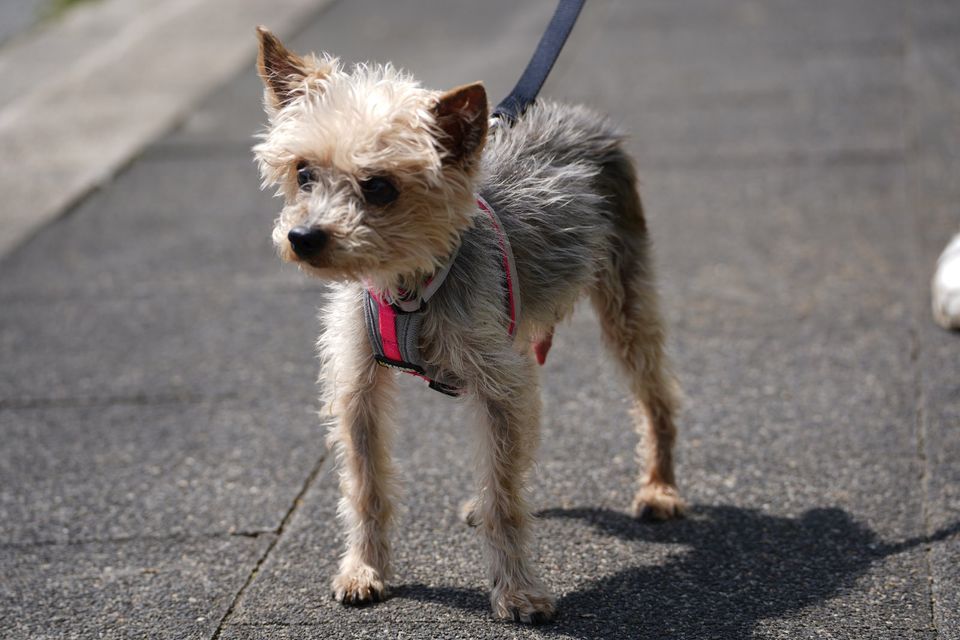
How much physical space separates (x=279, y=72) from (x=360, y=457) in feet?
4.79

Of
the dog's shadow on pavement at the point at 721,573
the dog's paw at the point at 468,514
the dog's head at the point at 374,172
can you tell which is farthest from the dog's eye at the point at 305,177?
the dog's shadow on pavement at the point at 721,573

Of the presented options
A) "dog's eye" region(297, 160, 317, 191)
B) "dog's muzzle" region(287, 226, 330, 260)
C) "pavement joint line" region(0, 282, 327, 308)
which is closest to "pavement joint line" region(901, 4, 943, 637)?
"dog's muzzle" region(287, 226, 330, 260)

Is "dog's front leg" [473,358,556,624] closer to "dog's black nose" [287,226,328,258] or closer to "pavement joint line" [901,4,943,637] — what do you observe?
"dog's black nose" [287,226,328,258]

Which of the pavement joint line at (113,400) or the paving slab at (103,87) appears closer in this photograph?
the pavement joint line at (113,400)

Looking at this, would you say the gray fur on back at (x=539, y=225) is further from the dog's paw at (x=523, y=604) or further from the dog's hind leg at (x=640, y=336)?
the dog's paw at (x=523, y=604)

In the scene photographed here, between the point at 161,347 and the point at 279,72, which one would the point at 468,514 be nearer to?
the point at 279,72

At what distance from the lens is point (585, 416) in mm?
5758

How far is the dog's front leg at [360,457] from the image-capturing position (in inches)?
167

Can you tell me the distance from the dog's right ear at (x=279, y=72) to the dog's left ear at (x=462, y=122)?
0.57 meters

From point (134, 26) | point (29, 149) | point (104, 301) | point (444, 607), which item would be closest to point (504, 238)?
point (444, 607)

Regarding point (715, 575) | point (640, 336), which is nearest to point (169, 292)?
point (640, 336)

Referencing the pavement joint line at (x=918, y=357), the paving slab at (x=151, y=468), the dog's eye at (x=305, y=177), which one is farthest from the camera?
the paving slab at (x=151, y=468)

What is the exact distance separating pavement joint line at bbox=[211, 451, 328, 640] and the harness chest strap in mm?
1085

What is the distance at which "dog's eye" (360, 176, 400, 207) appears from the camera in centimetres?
365
